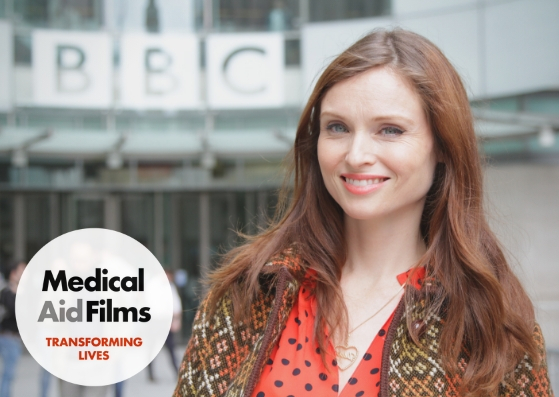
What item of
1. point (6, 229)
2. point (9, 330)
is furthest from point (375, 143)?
point (6, 229)

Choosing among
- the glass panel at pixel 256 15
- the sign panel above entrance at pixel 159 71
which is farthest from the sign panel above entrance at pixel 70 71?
the glass panel at pixel 256 15

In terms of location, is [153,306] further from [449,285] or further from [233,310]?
[449,285]

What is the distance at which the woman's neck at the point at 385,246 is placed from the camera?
1670mm

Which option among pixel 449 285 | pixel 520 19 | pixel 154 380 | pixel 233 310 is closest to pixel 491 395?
pixel 449 285

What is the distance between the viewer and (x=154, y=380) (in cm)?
747

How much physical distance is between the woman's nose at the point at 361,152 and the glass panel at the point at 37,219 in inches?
378

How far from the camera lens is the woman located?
146 centimetres

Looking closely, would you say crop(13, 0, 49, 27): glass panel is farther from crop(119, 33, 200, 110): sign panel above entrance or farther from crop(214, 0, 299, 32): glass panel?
crop(214, 0, 299, 32): glass panel

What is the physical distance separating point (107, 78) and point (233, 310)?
8.83 metres

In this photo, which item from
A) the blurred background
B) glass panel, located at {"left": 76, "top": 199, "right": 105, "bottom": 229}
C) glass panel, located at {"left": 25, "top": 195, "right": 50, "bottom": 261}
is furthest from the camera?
glass panel, located at {"left": 76, "top": 199, "right": 105, "bottom": 229}

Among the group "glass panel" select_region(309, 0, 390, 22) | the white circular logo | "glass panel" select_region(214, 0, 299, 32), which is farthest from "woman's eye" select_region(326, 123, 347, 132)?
"glass panel" select_region(214, 0, 299, 32)

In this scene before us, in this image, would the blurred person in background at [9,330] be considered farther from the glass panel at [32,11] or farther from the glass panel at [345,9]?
the glass panel at [345,9]

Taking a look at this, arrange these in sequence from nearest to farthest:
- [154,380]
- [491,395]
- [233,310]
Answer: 1. [491,395]
2. [233,310]
3. [154,380]

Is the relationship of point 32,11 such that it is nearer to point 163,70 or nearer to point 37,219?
point 163,70
